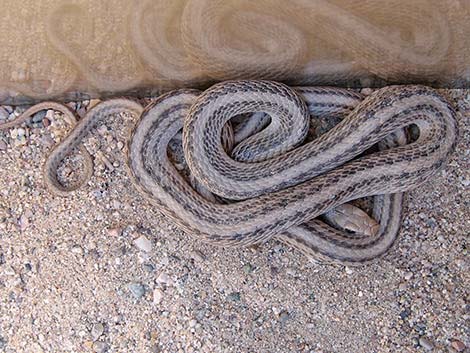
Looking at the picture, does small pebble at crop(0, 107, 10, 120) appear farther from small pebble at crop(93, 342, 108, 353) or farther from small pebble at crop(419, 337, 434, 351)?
small pebble at crop(419, 337, 434, 351)

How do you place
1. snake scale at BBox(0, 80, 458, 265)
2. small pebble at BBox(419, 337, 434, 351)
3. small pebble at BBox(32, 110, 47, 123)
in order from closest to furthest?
snake scale at BBox(0, 80, 458, 265) < small pebble at BBox(419, 337, 434, 351) < small pebble at BBox(32, 110, 47, 123)

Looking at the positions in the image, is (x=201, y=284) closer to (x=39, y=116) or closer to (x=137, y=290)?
(x=137, y=290)

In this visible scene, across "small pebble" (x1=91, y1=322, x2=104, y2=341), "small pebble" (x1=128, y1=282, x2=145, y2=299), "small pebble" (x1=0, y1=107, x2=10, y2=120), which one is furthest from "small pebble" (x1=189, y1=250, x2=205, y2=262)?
"small pebble" (x1=0, y1=107, x2=10, y2=120)

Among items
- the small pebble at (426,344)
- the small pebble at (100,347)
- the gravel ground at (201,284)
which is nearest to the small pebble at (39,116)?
the gravel ground at (201,284)

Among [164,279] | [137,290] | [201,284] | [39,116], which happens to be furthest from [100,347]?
[39,116]

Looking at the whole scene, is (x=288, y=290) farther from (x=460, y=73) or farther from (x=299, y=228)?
(x=460, y=73)

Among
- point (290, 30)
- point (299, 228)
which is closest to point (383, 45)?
point (290, 30)
